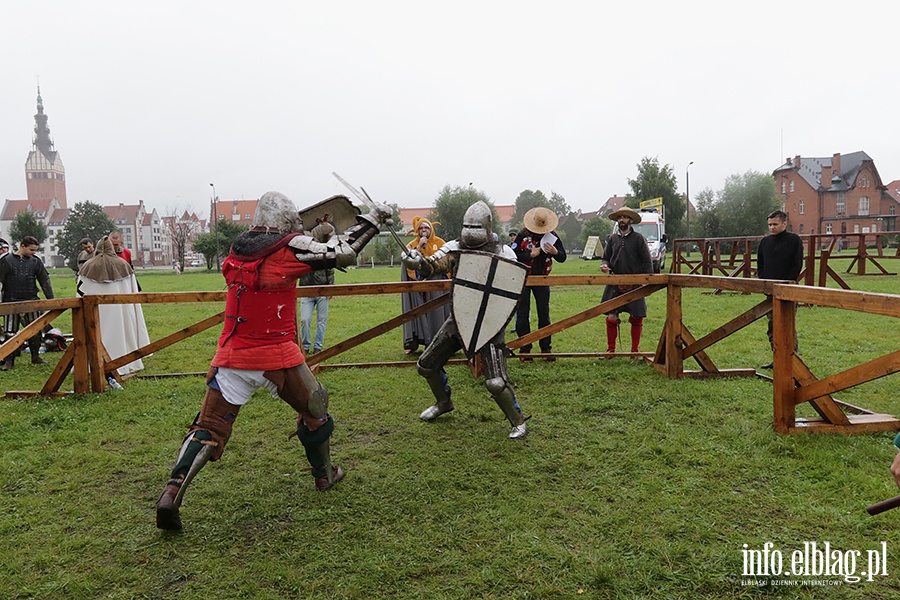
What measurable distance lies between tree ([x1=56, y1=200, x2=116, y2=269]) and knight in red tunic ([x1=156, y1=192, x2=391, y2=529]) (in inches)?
2208

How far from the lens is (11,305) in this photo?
5.25 meters

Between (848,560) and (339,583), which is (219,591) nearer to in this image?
(339,583)

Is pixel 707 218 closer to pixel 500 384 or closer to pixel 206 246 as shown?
pixel 206 246

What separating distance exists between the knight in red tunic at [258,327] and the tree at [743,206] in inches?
1951

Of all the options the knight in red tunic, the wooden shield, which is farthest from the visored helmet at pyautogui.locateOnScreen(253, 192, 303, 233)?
the wooden shield

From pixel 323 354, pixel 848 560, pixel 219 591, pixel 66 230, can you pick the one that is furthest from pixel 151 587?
pixel 66 230

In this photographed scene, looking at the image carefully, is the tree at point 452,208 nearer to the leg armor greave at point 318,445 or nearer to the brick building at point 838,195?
the brick building at point 838,195

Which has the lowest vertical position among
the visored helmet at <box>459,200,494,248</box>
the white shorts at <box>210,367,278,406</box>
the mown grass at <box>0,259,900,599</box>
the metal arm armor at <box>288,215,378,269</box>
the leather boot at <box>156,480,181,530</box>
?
the mown grass at <box>0,259,900,599</box>

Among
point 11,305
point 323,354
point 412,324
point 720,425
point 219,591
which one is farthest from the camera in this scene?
point 412,324

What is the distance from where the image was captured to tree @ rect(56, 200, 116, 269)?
5244cm

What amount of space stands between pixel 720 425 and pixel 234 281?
3592 mm

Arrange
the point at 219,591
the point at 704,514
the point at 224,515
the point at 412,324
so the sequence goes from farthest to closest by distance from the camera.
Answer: the point at 412,324 → the point at 224,515 → the point at 704,514 → the point at 219,591

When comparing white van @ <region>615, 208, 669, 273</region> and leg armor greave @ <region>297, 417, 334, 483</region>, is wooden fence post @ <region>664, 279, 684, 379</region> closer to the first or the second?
leg armor greave @ <region>297, 417, 334, 483</region>

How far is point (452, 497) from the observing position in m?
3.54
